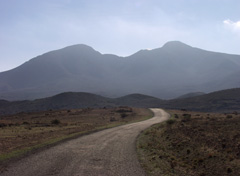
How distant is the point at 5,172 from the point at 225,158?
424 inches

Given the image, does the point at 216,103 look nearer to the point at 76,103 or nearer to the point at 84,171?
the point at 76,103

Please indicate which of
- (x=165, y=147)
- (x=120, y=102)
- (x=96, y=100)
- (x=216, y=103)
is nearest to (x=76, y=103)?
(x=96, y=100)

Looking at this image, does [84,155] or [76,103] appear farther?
[76,103]

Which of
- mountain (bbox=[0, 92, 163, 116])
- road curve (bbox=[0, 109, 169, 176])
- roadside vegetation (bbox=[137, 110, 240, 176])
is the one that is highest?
mountain (bbox=[0, 92, 163, 116])

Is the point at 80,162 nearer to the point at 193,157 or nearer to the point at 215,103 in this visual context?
the point at 193,157

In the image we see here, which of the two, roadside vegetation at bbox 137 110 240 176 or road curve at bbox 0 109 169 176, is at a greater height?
road curve at bbox 0 109 169 176

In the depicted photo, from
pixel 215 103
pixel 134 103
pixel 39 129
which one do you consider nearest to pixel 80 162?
pixel 39 129

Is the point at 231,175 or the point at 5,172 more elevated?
the point at 5,172

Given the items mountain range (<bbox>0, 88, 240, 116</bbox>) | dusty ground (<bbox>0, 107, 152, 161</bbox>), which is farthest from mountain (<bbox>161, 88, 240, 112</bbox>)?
dusty ground (<bbox>0, 107, 152, 161</bbox>)

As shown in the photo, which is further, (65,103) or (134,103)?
(134,103)

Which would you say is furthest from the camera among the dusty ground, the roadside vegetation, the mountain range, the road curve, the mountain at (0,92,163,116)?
the mountain at (0,92,163,116)

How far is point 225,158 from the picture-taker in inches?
512

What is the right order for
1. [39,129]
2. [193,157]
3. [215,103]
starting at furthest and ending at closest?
[215,103], [39,129], [193,157]

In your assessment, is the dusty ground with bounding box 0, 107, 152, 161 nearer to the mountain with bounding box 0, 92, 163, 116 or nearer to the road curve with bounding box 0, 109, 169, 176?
the road curve with bounding box 0, 109, 169, 176
